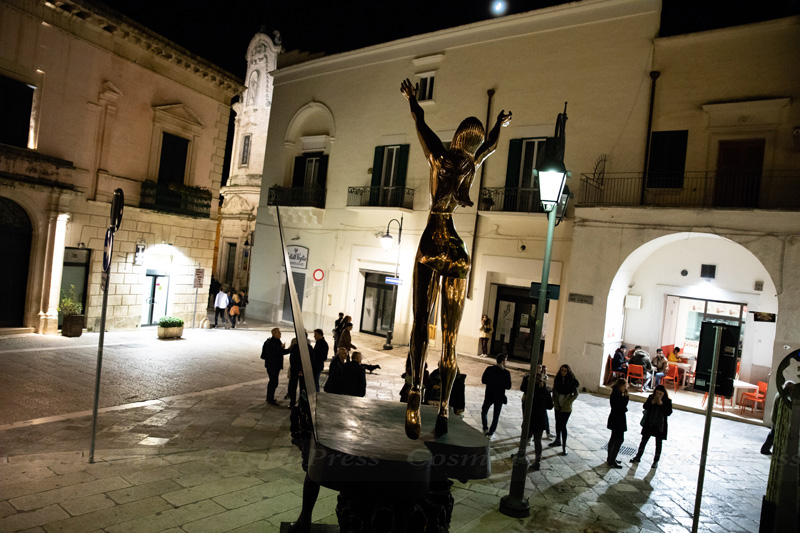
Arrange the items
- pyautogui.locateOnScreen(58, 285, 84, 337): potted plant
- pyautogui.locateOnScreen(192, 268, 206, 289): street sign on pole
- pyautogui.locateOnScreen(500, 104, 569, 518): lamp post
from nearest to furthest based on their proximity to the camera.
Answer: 1. pyautogui.locateOnScreen(500, 104, 569, 518): lamp post
2. pyautogui.locateOnScreen(58, 285, 84, 337): potted plant
3. pyautogui.locateOnScreen(192, 268, 206, 289): street sign on pole

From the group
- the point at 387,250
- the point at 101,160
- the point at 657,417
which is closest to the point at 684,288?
the point at 657,417

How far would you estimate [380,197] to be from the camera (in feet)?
64.7

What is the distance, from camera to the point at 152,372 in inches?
472

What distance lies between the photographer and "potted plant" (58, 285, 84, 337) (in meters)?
15.0

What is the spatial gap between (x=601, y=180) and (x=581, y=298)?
3.68 meters

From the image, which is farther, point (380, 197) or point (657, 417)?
point (380, 197)

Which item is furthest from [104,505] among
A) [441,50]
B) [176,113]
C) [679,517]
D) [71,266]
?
[441,50]

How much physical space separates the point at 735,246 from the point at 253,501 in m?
14.6

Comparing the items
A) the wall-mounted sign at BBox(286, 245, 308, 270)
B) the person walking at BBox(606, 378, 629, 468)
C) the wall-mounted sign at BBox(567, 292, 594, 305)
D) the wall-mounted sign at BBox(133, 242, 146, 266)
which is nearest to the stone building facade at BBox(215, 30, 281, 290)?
the wall-mounted sign at BBox(286, 245, 308, 270)

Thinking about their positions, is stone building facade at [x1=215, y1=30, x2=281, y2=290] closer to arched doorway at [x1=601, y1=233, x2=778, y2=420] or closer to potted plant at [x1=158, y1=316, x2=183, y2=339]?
potted plant at [x1=158, y1=316, x2=183, y2=339]

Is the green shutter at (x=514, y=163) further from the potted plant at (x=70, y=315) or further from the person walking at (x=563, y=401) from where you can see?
the potted plant at (x=70, y=315)

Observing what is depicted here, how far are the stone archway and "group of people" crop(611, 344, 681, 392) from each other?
1.31 ft

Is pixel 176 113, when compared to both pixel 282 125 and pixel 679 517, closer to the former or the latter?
pixel 282 125

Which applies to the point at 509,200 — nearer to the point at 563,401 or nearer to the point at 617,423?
the point at 563,401
